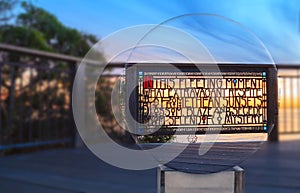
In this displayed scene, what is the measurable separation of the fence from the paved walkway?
0.82m

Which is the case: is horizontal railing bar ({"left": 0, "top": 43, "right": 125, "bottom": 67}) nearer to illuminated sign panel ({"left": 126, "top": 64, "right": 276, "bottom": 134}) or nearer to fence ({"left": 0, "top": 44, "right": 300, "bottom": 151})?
fence ({"left": 0, "top": 44, "right": 300, "bottom": 151})

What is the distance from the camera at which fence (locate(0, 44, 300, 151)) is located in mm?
10000

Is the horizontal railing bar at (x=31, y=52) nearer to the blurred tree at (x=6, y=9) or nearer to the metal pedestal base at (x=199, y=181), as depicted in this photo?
the blurred tree at (x=6, y=9)

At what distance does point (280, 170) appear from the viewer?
754 centimetres

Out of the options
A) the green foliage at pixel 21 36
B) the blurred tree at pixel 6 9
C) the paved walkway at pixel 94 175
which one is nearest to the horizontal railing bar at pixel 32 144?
the paved walkway at pixel 94 175

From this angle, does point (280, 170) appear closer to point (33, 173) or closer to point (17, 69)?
point (33, 173)

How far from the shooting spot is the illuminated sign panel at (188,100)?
398 cm

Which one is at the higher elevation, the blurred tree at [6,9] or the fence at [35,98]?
the blurred tree at [6,9]

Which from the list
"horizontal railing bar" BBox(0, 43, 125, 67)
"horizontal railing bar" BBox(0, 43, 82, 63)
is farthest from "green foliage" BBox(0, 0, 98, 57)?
"horizontal railing bar" BBox(0, 43, 82, 63)

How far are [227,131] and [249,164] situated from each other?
14.7 feet

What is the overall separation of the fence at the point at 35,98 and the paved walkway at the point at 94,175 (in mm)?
821

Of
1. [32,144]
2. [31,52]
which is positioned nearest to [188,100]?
[31,52]

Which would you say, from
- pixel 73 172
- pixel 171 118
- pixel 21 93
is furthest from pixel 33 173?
pixel 171 118

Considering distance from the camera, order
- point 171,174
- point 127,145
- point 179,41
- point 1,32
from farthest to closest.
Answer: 1. point 1,32
2. point 127,145
3. point 171,174
4. point 179,41
